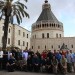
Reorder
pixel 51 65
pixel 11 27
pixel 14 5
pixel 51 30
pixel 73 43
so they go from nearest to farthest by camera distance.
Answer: pixel 51 65
pixel 14 5
pixel 11 27
pixel 73 43
pixel 51 30

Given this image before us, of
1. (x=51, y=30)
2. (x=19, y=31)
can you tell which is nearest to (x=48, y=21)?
Answer: (x=51, y=30)

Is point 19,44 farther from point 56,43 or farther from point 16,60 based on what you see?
point 16,60

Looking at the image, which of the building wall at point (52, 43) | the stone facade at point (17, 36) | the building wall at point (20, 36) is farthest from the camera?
the building wall at point (52, 43)

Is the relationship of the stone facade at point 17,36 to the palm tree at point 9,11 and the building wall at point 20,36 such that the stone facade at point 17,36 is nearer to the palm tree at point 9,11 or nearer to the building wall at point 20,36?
the building wall at point 20,36

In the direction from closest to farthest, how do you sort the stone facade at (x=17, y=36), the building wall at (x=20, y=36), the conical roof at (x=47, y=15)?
the stone facade at (x=17, y=36), the building wall at (x=20, y=36), the conical roof at (x=47, y=15)

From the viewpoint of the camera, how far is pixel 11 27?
69.8m

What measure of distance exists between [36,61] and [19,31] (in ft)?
176

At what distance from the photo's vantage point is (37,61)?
67.0ft

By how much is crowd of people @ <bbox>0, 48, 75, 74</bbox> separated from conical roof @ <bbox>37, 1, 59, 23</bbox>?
79.6 m

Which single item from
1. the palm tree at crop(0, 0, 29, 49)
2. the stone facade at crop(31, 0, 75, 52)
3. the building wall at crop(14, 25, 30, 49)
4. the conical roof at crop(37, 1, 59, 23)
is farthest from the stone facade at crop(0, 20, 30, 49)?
the palm tree at crop(0, 0, 29, 49)

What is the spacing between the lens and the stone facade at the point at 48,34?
90.5m

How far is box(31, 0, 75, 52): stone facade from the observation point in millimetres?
90494

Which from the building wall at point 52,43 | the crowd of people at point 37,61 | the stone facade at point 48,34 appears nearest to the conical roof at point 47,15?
the stone facade at point 48,34

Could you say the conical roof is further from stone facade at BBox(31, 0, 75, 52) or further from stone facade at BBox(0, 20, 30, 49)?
stone facade at BBox(0, 20, 30, 49)
